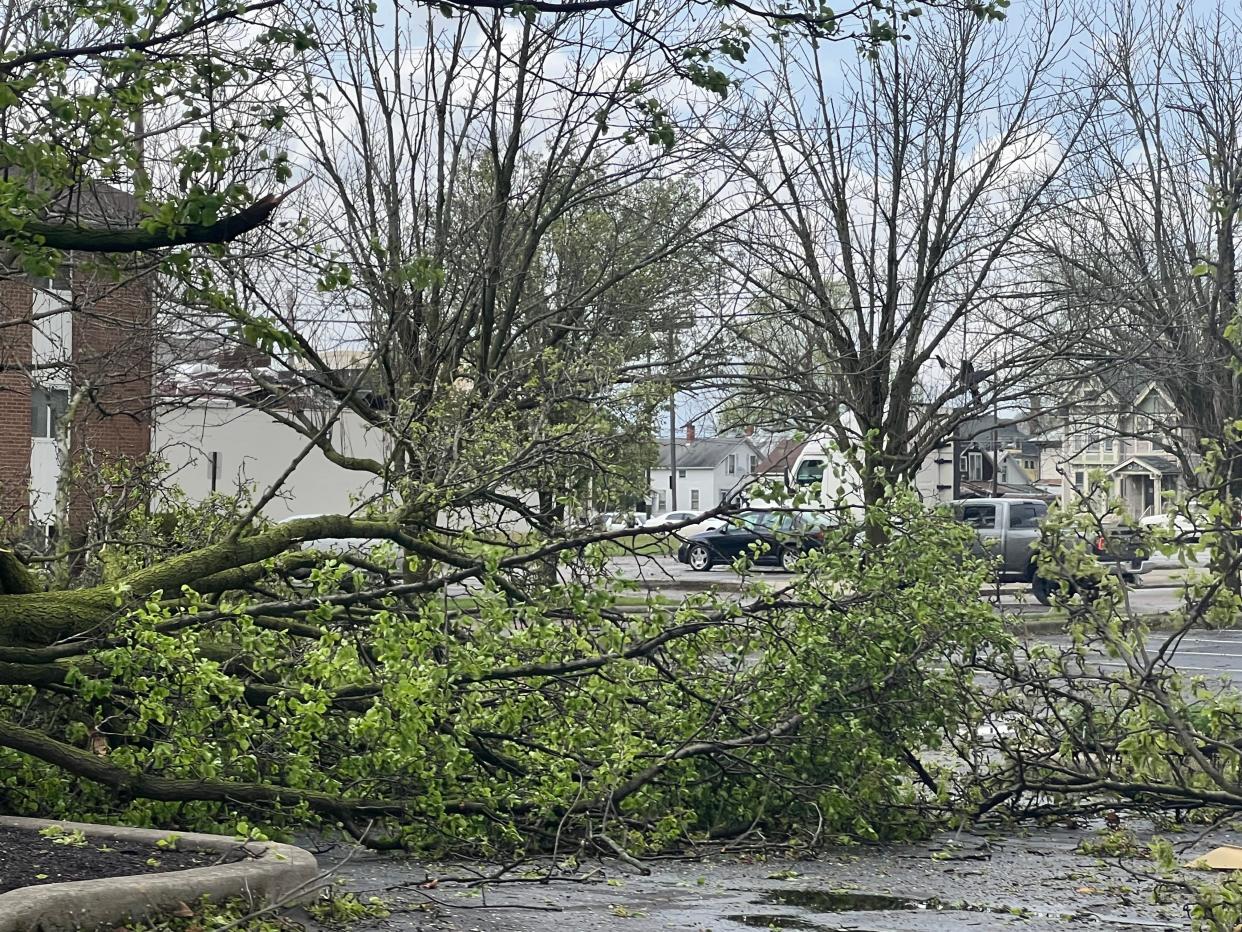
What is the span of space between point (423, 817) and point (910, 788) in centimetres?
345

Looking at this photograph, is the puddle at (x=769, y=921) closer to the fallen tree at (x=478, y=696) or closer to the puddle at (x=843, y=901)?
the puddle at (x=843, y=901)

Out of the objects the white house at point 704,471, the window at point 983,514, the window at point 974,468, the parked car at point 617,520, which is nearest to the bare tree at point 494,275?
the parked car at point 617,520

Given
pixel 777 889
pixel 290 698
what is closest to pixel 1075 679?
pixel 777 889

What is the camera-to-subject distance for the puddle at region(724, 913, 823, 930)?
21.3 feet

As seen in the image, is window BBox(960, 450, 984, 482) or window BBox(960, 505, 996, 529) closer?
window BBox(960, 505, 996, 529)

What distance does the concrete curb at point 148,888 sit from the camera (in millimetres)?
4805

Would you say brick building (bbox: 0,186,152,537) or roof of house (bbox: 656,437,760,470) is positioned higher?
roof of house (bbox: 656,437,760,470)

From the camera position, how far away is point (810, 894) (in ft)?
23.9

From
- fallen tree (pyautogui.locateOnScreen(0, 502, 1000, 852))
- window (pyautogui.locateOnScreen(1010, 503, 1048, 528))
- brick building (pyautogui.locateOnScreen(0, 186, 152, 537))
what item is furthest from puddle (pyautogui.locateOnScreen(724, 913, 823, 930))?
window (pyautogui.locateOnScreen(1010, 503, 1048, 528))

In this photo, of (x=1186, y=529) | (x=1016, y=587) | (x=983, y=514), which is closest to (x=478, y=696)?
(x=1186, y=529)

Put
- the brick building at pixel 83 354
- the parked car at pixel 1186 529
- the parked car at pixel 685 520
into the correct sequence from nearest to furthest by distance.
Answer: the parked car at pixel 1186 529
the parked car at pixel 685 520
the brick building at pixel 83 354

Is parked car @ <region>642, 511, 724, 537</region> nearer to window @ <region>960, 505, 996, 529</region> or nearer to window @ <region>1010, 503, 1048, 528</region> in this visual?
window @ <region>960, 505, 996, 529</region>

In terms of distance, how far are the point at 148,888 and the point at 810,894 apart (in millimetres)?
3370

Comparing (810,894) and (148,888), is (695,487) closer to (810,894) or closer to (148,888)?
(810,894)
